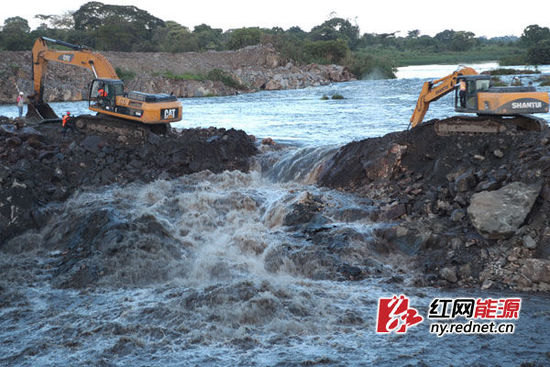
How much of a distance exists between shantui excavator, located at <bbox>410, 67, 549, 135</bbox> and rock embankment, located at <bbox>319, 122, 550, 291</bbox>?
0.58 metres

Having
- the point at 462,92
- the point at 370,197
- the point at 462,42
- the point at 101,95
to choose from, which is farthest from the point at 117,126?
Result: the point at 462,42

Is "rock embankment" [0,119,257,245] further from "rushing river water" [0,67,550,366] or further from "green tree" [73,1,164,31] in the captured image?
"green tree" [73,1,164,31]

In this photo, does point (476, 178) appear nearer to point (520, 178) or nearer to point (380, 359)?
point (520, 178)

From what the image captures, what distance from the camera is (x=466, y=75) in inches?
537

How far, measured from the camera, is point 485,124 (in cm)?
1302

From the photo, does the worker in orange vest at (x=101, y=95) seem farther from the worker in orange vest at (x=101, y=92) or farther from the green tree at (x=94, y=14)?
the green tree at (x=94, y=14)

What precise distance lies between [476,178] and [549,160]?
1.36m

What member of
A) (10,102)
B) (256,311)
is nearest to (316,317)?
(256,311)

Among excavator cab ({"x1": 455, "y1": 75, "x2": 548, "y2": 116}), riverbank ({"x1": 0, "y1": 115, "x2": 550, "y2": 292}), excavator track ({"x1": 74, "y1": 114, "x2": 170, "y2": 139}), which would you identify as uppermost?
excavator cab ({"x1": 455, "y1": 75, "x2": 548, "y2": 116})

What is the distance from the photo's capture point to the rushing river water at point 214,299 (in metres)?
6.74

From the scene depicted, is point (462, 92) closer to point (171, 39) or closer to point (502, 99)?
point (502, 99)

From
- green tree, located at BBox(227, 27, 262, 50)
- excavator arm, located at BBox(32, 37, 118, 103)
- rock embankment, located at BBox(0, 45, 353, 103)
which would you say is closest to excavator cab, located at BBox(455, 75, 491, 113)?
excavator arm, located at BBox(32, 37, 118, 103)

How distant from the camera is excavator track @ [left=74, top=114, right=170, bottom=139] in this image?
1688 cm

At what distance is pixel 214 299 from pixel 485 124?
27.2ft
